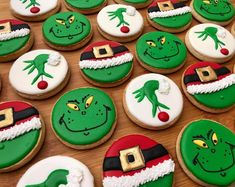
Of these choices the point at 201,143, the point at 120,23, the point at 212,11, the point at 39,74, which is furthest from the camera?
the point at 212,11

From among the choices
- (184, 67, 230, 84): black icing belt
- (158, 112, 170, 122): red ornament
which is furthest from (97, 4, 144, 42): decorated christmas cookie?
(158, 112, 170, 122): red ornament

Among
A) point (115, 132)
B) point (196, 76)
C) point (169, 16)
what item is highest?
point (169, 16)

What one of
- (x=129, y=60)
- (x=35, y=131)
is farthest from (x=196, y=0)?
(x=35, y=131)

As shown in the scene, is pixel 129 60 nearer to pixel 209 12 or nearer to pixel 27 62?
pixel 27 62

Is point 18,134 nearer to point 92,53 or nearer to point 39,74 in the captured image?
point 39,74

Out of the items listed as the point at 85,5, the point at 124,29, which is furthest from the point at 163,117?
the point at 85,5

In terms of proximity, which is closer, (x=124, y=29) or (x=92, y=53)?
(x=92, y=53)

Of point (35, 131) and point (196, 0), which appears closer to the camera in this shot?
point (35, 131)
